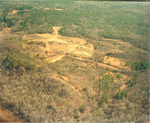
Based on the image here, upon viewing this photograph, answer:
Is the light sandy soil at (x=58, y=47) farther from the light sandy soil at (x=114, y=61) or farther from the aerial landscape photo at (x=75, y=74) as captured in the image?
the light sandy soil at (x=114, y=61)

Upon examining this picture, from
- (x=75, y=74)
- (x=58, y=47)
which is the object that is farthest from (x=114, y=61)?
(x=58, y=47)

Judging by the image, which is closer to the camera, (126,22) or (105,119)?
(105,119)

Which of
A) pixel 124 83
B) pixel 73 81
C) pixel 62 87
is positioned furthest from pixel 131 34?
pixel 62 87

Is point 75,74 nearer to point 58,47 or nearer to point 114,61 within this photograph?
point 114,61

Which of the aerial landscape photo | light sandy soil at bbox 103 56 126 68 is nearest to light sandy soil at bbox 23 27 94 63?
the aerial landscape photo

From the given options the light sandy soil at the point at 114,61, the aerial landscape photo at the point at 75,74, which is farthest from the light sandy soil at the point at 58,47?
the light sandy soil at the point at 114,61

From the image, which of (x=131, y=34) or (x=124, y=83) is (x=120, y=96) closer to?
(x=124, y=83)

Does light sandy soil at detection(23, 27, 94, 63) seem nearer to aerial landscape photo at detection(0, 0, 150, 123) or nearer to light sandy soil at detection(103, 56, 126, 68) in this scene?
aerial landscape photo at detection(0, 0, 150, 123)

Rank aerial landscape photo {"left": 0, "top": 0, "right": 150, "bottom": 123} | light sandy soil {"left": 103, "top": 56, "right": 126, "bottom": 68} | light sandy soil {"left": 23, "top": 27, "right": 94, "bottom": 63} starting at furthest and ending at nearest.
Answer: light sandy soil {"left": 23, "top": 27, "right": 94, "bottom": 63}, light sandy soil {"left": 103, "top": 56, "right": 126, "bottom": 68}, aerial landscape photo {"left": 0, "top": 0, "right": 150, "bottom": 123}
